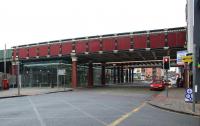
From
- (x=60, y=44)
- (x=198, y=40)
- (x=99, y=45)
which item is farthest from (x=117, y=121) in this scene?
(x=60, y=44)

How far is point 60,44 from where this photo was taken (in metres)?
57.8

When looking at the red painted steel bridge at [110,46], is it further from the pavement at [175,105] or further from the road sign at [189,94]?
the road sign at [189,94]

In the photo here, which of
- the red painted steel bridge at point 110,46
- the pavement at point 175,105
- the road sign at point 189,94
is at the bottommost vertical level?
the pavement at point 175,105

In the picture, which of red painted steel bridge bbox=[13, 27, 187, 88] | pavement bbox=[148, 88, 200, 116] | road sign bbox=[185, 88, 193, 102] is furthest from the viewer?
red painted steel bridge bbox=[13, 27, 187, 88]

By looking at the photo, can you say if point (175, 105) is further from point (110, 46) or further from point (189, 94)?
point (110, 46)

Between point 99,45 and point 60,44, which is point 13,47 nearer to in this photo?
point 60,44

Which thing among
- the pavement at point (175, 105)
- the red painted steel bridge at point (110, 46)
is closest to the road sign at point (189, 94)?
the pavement at point (175, 105)

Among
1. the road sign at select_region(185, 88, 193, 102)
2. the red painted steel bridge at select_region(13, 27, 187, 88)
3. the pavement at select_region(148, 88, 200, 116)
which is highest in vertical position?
the red painted steel bridge at select_region(13, 27, 187, 88)

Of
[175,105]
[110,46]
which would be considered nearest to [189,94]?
[175,105]

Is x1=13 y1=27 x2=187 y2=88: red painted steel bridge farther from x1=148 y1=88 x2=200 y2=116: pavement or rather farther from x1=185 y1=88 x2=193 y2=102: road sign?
x1=185 y1=88 x2=193 y2=102: road sign

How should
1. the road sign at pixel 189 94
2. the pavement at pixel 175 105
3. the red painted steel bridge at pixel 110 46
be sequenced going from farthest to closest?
the red painted steel bridge at pixel 110 46, the road sign at pixel 189 94, the pavement at pixel 175 105

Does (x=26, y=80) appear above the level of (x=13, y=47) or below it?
below

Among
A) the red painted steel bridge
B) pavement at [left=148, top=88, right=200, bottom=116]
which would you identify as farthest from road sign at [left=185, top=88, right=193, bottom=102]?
the red painted steel bridge

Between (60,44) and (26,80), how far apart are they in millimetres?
11195
